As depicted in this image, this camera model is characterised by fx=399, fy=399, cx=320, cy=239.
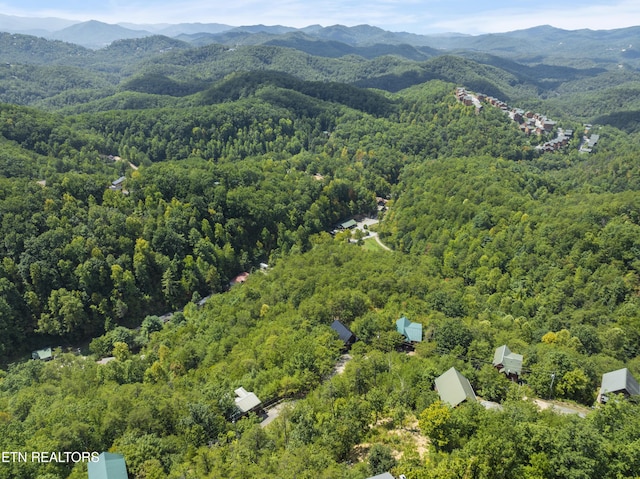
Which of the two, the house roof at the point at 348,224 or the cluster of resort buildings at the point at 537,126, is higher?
the cluster of resort buildings at the point at 537,126

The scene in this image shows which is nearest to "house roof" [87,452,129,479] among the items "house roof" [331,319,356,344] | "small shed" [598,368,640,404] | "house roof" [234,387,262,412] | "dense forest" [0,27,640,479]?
"dense forest" [0,27,640,479]

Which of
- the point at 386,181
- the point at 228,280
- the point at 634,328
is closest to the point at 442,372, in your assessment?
the point at 634,328

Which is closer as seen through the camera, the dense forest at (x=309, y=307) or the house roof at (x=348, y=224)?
the dense forest at (x=309, y=307)

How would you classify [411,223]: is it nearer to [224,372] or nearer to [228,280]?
[228,280]

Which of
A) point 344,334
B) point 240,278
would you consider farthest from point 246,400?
point 240,278

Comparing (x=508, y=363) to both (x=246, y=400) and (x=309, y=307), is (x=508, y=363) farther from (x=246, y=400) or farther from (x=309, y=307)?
(x=246, y=400)

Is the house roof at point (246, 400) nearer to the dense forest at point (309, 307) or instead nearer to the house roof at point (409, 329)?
the dense forest at point (309, 307)

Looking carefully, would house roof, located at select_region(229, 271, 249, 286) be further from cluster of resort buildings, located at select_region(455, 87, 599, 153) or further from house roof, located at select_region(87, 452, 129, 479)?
cluster of resort buildings, located at select_region(455, 87, 599, 153)

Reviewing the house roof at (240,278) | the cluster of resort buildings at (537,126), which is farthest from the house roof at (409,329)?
the cluster of resort buildings at (537,126)
